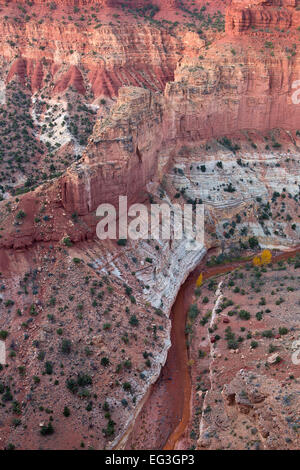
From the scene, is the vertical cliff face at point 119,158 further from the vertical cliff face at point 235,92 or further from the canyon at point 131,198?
the vertical cliff face at point 235,92

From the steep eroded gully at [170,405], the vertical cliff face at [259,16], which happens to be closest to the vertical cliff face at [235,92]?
the vertical cliff face at [259,16]

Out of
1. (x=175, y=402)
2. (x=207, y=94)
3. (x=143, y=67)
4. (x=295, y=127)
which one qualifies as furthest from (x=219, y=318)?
(x=143, y=67)

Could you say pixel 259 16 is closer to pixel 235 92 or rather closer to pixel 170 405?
pixel 235 92

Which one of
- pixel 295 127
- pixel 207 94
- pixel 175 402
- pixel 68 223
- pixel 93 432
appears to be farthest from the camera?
pixel 295 127

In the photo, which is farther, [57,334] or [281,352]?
[57,334]

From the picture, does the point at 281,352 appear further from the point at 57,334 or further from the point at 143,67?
the point at 143,67

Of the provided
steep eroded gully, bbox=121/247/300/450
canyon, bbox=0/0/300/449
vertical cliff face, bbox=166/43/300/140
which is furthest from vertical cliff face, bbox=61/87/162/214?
steep eroded gully, bbox=121/247/300/450

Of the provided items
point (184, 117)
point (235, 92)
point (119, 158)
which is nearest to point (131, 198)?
point (119, 158)

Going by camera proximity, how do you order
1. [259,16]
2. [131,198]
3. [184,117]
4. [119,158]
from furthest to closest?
1. [259,16]
2. [184,117]
3. [131,198]
4. [119,158]
